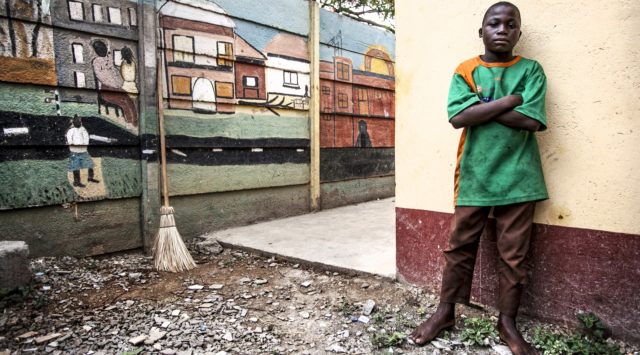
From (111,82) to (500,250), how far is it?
3108mm

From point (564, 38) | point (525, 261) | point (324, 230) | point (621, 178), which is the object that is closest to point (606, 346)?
point (525, 261)

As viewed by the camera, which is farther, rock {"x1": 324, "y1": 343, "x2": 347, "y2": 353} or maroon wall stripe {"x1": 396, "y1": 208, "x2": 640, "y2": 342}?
rock {"x1": 324, "y1": 343, "x2": 347, "y2": 353}

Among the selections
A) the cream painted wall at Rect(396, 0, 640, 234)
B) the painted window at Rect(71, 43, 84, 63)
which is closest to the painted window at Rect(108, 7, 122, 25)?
the painted window at Rect(71, 43, 84, 63)

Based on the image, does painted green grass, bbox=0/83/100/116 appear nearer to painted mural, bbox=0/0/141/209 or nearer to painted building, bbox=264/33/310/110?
painted mural, bbox=0/0/141/209

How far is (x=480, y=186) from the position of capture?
199 cm

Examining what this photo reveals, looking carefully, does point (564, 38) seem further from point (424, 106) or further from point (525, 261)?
point (525, 261)

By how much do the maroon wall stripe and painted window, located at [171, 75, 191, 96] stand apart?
2.55 metres

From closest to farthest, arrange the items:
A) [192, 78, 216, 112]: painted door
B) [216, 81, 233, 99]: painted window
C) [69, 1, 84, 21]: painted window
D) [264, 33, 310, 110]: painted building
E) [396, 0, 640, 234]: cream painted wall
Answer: [396, 0, 640, 234]: cream painted wall
[69, 1, 84, 21]: painted window
[192, 78, 216, 112]: painted door
[216, 81, 233, 99]: painted window
[264, 33, 310, 110]: painted building

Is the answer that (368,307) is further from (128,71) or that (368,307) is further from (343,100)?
(343,100)

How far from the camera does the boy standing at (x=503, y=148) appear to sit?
1878 mm

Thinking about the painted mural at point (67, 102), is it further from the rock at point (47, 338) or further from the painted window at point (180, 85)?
the rock at point (47, 338)

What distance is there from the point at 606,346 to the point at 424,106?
4.96ft

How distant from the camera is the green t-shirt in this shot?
1.92 m

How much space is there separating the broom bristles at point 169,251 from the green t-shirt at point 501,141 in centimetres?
224
